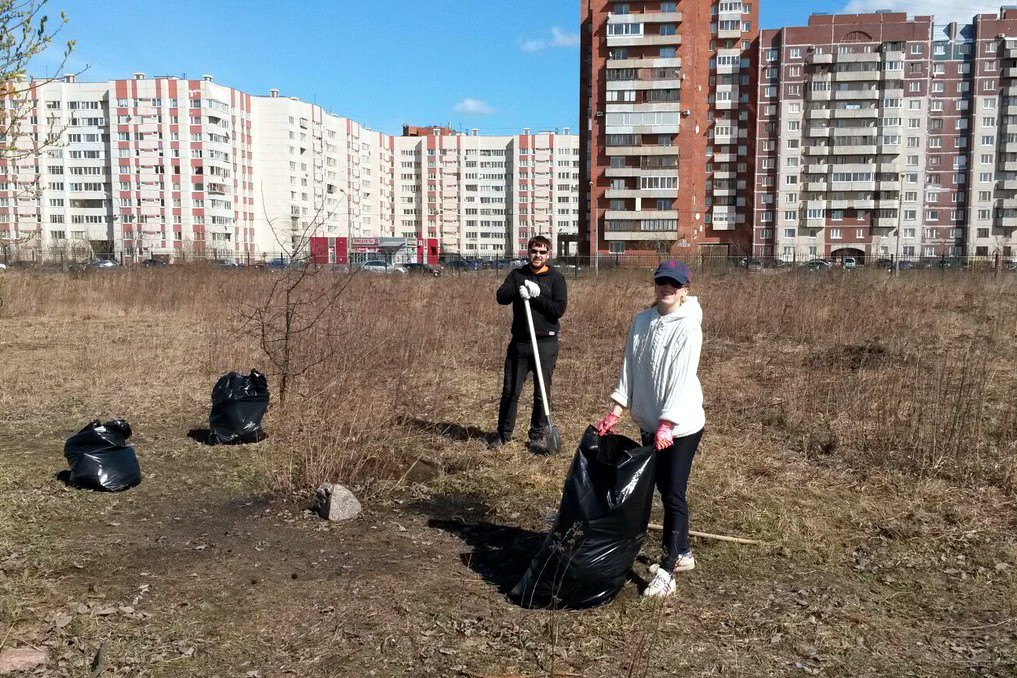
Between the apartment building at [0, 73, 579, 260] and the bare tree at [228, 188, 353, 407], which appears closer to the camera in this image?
the bare tree at [228, 188, 353, 407]

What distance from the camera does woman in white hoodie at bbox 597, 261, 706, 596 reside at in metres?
3.30

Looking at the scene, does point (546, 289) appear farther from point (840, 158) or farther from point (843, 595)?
point (840, 158)

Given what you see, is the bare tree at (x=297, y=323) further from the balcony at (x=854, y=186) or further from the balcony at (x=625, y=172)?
the balcony at (x=854, y=186)

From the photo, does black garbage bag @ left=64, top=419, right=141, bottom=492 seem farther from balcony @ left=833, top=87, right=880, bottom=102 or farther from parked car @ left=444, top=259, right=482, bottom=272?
balcony @ left=833, top=87, right=880, bottom=102

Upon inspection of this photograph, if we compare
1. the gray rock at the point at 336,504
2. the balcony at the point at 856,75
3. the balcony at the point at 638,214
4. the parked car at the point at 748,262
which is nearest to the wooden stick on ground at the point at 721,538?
the gray rock at the point at 336,504

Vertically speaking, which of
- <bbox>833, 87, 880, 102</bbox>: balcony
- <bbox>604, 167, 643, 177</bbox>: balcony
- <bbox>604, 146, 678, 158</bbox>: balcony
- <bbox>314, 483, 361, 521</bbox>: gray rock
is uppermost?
<bbox>833, 87, 880, 102</bbox>: balcony

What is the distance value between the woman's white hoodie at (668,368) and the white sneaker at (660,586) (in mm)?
634

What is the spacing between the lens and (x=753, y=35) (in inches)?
2810

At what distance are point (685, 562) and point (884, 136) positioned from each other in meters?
76.2

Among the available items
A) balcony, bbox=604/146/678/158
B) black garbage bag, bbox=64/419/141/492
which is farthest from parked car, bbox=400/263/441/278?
balcony, bbox=604/146/678/158

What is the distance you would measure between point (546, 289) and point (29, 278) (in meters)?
17.9

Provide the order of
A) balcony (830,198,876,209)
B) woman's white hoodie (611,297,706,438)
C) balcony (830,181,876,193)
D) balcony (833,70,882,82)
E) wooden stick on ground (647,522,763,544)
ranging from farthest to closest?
balcony (830,198,876,209), balcony (830,181,876,193), balcony (833,70,882,82), wooden stick on ground (647,522,763,544), woman's white hoodie (611,297,706,438)

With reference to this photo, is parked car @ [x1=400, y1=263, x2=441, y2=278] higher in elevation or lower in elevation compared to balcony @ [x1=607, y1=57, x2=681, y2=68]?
lower

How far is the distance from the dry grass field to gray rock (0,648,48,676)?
2.1 inches
